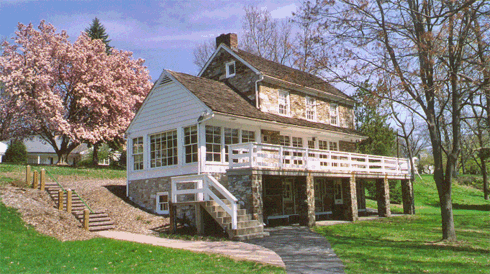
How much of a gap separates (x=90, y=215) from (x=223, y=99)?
7.35m

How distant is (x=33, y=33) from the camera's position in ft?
93.5

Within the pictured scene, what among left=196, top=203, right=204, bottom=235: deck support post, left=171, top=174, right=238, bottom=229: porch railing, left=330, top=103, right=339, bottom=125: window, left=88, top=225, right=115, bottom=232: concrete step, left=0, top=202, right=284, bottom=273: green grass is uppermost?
left=330, top=103, right=339, bottom=125: window

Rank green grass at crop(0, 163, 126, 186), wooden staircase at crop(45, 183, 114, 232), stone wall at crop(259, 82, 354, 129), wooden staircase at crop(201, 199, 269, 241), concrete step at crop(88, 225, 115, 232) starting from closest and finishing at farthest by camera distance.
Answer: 1. wooden staircase at crop(201, 199, 269, 241)
2. concrete step at crop(88, 225, 115, 232)
3. wooden staircase at crop(45, 183, 114, 232)
4. stone wall at crop(259, 82, 354, 129)
5. green grass at crop(0, 163, 126, 186)

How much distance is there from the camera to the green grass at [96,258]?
826 cm

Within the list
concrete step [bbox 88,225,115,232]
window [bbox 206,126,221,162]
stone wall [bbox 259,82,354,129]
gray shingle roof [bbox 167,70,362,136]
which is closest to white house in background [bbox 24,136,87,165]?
gray shingle roof [bbox 167,70,362,136]

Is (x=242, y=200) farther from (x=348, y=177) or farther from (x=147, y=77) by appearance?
(x=147, y=77)

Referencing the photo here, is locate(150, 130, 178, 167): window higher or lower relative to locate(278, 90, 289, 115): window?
lower

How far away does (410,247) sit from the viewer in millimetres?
11352

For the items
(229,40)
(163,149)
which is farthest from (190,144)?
(229,40)

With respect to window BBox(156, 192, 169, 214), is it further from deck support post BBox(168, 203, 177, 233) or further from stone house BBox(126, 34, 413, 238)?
deck support post BBox(168, 203, 177, 233)

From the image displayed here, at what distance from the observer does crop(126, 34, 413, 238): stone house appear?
14.7 metres

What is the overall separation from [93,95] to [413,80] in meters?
23.1

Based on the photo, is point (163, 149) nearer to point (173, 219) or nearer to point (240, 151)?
point (240, 151)

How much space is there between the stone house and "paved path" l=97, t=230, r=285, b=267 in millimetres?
1396
